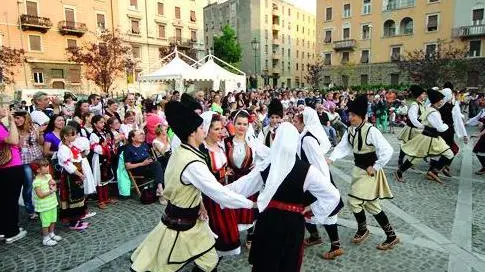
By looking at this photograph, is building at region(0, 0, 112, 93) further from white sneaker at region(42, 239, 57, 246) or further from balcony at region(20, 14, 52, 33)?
white sneaker at region(42, 239, 57, 246)

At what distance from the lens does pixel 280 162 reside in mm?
2787

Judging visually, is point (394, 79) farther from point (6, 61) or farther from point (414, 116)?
point (6, 61)

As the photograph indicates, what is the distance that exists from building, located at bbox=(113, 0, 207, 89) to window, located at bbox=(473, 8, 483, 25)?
3432cm

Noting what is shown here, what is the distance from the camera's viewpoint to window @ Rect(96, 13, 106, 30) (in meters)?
39.2

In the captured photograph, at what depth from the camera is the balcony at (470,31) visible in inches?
1479

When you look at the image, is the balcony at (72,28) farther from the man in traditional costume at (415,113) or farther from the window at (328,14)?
the man in traditional costume at (415,113)

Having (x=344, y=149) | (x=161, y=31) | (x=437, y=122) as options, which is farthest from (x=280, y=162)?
(x=161, y=31)

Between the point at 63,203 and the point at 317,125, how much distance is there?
421 centimetres

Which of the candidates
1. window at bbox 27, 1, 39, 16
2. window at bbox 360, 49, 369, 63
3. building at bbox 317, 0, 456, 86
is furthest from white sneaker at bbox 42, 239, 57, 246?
window at bbox 360, 49, 369, 63

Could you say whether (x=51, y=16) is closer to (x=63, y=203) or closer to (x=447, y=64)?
(x=63, y=203)

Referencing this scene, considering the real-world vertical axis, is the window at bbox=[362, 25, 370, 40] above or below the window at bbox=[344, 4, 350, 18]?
below

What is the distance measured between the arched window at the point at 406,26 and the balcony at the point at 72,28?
38.4 m

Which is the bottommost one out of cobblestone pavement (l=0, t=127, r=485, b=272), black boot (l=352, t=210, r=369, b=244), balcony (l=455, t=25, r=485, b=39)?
cobblestone pavement (l=0, t=127, r=485, b=272)

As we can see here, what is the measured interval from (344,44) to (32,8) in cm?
3787
